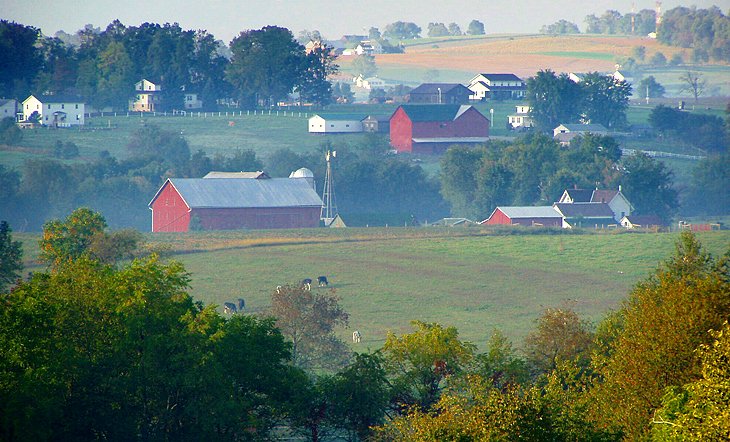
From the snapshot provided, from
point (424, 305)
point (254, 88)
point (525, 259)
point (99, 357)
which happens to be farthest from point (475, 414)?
point (254, 88)

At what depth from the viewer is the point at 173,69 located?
519 ft

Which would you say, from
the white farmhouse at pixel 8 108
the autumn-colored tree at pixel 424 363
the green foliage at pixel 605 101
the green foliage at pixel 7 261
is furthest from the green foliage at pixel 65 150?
the autumn-colored tree at pixel 424 363

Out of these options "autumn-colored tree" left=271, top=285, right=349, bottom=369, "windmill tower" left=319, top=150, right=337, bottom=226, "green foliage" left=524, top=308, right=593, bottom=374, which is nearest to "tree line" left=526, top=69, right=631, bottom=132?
"windmill tower" left=319, top=150, right=337, bottom=226

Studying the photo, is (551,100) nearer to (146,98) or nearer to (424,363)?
(146,98)

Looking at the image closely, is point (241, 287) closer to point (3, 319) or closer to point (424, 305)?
point (424, 305)

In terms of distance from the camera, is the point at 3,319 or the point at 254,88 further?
the point at 254,88

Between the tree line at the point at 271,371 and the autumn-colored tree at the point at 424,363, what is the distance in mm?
50

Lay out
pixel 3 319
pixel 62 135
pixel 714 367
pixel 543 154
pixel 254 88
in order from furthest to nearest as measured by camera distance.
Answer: pixel 254 88, pixel 62 135, pixel 543 154, pixel 3 319, pixel 714 367

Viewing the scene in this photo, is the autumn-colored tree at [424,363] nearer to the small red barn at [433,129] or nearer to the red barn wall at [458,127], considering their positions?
the small red barn at [433,129]

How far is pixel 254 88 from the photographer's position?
158875 millimetres

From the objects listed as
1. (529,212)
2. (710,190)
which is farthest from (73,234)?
(710,190)

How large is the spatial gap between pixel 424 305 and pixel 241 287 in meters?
9.43

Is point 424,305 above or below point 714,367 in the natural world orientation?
below

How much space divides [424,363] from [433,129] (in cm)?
9862
